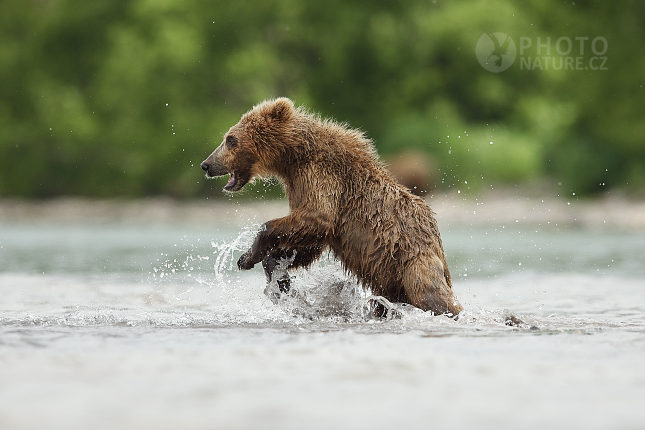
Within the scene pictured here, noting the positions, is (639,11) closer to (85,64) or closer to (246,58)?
(246,58)

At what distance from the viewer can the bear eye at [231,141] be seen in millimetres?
7477

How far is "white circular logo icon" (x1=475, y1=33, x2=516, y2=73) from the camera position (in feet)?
129

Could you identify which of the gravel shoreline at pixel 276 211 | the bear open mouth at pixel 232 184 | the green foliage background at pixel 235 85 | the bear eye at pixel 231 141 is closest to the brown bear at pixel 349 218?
the bear eye at pixel 231 141

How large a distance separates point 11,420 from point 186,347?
5.94 ft

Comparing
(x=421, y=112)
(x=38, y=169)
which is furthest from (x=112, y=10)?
(x=421, y=112)

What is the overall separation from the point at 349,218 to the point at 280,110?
3.74 ft

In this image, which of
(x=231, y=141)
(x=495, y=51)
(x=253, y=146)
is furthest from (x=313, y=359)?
(x=495, y=51)

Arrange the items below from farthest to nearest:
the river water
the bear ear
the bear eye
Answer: the bear eye, the bear ear, the river water

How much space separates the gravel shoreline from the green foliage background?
1.60m

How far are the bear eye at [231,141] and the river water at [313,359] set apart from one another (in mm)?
826

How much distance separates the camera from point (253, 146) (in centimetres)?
734

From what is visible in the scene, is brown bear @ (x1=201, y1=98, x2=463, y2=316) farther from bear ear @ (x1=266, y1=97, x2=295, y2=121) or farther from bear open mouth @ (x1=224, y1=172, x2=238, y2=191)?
bear open mouth @ (x1=224, y1=172, x2=238, y2=191)

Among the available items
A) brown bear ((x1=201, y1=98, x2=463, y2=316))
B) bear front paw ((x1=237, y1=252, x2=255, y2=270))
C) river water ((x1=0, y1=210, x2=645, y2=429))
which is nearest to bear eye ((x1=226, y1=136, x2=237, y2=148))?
brown bear ((x1=201, y1=98, x2=463, y2=316))

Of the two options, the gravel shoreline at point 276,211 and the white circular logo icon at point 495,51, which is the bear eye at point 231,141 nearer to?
the gravel shoreline at point 276,211
